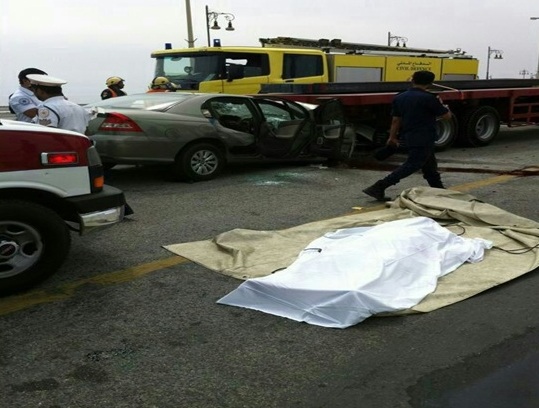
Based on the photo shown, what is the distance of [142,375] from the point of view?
275 centimetres

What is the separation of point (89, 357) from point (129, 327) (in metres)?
0.38

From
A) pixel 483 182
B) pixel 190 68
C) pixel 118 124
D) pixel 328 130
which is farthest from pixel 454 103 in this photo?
pixel 118 124

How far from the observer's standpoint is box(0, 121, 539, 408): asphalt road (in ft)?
8.47

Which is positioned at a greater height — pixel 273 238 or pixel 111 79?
pixel 111 79

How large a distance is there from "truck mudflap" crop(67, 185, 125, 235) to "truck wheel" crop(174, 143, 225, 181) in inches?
137

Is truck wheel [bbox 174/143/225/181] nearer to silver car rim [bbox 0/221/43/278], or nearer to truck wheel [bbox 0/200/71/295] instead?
truck wheel [bbox 0/200/71/295]

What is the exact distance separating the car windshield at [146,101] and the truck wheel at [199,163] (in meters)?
0.73

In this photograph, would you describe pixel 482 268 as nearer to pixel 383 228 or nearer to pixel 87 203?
pixel 383 228

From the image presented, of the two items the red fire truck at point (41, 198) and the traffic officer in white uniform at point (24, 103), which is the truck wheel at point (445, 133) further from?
the red fire truck at point (41, 198)

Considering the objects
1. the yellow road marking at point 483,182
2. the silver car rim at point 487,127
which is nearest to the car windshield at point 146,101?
the yellow road marking at point 483,182

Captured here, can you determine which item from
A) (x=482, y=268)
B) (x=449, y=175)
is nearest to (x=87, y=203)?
(x=482, y=268)

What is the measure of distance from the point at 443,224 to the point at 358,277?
2.04m

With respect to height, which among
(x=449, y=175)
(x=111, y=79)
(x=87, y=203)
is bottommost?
(x=449, y=175)

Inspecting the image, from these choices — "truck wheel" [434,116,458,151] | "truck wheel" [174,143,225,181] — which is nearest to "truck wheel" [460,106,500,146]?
"truck wheel" [434,116,458,151]
